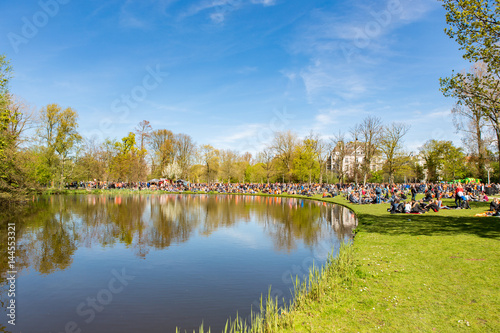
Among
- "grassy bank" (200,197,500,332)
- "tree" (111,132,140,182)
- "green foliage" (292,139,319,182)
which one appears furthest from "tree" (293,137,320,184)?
"grassy bank" (200,197,500,332)

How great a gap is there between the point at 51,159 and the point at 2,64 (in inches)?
1311

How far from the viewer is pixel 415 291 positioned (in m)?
6.72

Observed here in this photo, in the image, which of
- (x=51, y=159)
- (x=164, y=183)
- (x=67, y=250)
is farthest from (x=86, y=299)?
(x=164, y=183)

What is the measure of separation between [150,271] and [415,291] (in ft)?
26.0

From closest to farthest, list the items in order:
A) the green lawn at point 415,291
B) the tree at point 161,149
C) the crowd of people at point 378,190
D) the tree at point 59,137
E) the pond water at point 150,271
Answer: the green lawn at point 415,291 < the pond water at point 150,271 < the crowd of people at point 378,190 < the tree at point 59,137 < the tree at point 161,149

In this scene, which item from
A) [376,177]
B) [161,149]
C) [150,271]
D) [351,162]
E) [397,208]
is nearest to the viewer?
[150,271]

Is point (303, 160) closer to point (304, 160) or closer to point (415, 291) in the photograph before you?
point (304, 160)

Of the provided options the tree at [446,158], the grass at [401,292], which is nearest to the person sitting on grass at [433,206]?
the grass at [401,292]

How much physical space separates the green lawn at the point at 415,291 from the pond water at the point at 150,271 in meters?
1.83

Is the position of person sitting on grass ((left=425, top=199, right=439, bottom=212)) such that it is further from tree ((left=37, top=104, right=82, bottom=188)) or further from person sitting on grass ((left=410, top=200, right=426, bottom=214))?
tree ((left=37, top=104, right=82, bottom=188))

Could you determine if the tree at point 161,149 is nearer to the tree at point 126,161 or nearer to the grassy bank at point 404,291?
the tree at point 126,161

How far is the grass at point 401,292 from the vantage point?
5.41 meters

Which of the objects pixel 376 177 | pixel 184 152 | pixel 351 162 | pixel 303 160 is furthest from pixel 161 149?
pixel 376 177

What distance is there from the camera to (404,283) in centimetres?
726
